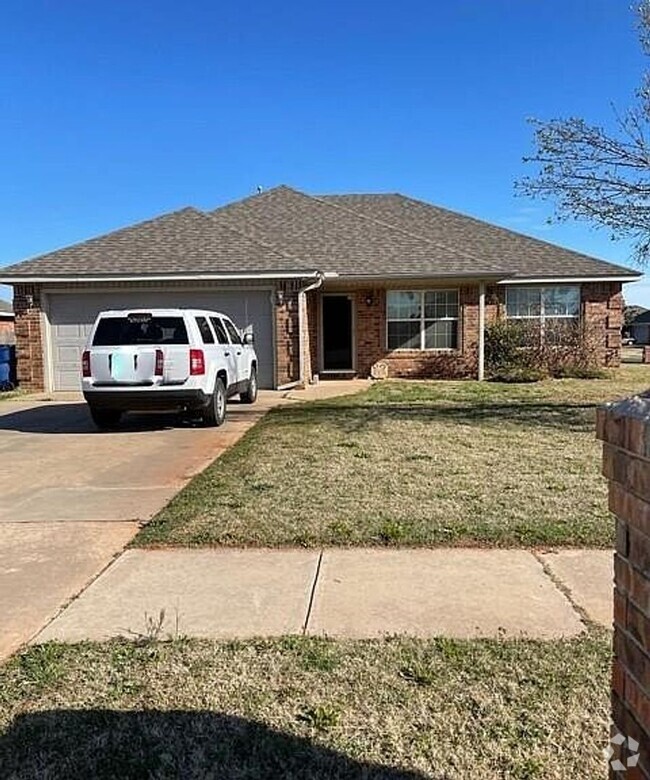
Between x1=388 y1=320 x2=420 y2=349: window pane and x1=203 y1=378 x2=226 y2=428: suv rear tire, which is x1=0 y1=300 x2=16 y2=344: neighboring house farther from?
x1=203 y1=378 x2=226 y2=428: suv rear tire

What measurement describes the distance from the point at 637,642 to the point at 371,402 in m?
12.3

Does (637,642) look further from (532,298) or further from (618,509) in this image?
(532,298)

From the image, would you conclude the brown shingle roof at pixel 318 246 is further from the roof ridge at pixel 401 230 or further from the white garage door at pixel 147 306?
the white garage door at pixel 147 306

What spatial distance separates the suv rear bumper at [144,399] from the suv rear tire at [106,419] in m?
0.41

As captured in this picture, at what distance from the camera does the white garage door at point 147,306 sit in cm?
1689

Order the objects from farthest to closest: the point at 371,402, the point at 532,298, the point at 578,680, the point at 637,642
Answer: the point at 532,298
the point at 371,402
the point at 578,680
the point at 637,642

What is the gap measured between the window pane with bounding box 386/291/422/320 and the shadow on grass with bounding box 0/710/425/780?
1727cm

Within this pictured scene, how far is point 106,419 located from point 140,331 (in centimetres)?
162

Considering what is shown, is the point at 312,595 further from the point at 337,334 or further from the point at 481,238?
the point at 481,238

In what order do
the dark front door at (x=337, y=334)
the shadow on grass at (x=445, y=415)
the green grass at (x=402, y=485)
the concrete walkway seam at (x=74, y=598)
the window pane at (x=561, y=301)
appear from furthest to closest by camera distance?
1. the window pane at (x=561, y=301)
2. the dark front door at (x=337, y=334)
3. the shadow on grass at (x=445, y=415)
4. the green grass at (x=402, y=485)
5. the concrete walkway seam at (x=74, y=598)

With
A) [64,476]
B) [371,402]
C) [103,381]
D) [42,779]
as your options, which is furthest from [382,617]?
[371,402]

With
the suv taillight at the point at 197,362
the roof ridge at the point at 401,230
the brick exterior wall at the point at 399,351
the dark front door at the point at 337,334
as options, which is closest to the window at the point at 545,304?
the roof ridge at the point at 401,230

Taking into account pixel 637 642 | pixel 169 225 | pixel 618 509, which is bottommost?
pixel 637 642

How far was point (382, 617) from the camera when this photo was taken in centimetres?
386
